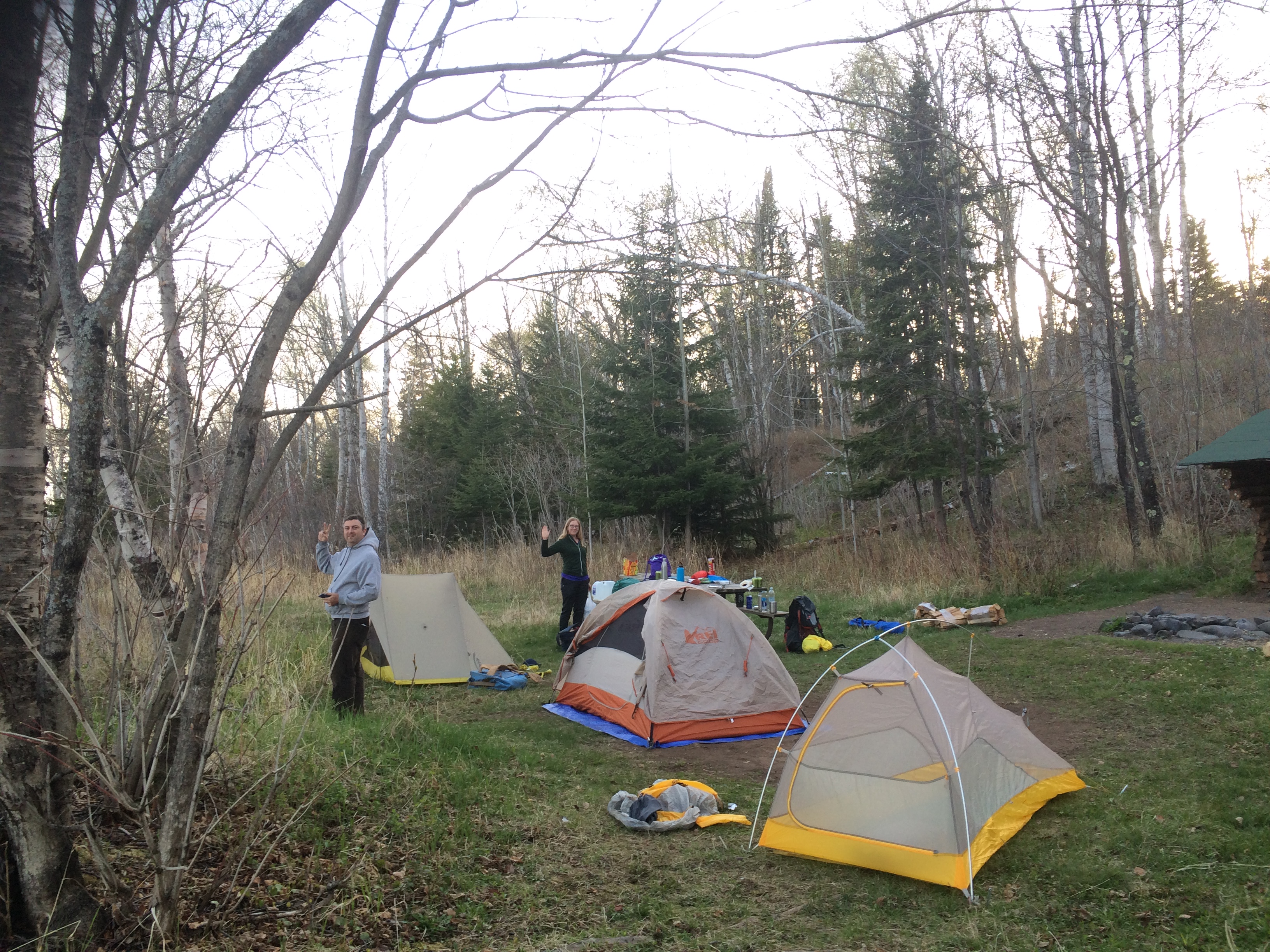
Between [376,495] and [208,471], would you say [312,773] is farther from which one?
[376,495]

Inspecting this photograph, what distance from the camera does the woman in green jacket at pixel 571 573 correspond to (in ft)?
34.4

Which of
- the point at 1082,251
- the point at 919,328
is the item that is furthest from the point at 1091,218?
the point at 919,328

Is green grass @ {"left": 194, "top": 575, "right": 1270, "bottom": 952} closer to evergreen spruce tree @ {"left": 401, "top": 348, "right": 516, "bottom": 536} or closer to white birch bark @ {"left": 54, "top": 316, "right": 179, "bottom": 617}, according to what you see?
white birch bark @ {"left": 54, "top": 316, "right": 179, "bottom": 617}

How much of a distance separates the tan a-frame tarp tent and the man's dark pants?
6.82 ft

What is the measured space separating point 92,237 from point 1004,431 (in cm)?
1932

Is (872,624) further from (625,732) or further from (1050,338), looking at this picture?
(1050,338)

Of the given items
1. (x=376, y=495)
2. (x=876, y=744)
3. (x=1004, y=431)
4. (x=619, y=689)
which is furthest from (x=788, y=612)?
(x=376, y=495)

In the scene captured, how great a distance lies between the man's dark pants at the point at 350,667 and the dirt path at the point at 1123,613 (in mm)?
7221

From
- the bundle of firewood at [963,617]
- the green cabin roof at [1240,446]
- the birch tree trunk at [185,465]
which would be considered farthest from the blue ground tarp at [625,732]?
the green cabin roof at [1240,446]

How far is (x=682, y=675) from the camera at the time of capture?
7.10 m

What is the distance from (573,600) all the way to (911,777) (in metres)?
6.65

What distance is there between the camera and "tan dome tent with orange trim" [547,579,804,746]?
694 centimetres

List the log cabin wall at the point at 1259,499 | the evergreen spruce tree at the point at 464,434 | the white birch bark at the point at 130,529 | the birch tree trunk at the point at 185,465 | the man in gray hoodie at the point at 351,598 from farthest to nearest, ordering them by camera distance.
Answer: the evergreen spruce tree at the point at 464,434 < the log cabin wall at the point at 1259,499 < the man in gray hoodie at the point at 351,598 < the white birch bark at the point at 130,529 < the birch tree trunk at the point at 185,465

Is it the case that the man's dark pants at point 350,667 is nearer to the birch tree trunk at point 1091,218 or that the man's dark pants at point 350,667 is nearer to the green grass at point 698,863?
the green grass at point 698,863
